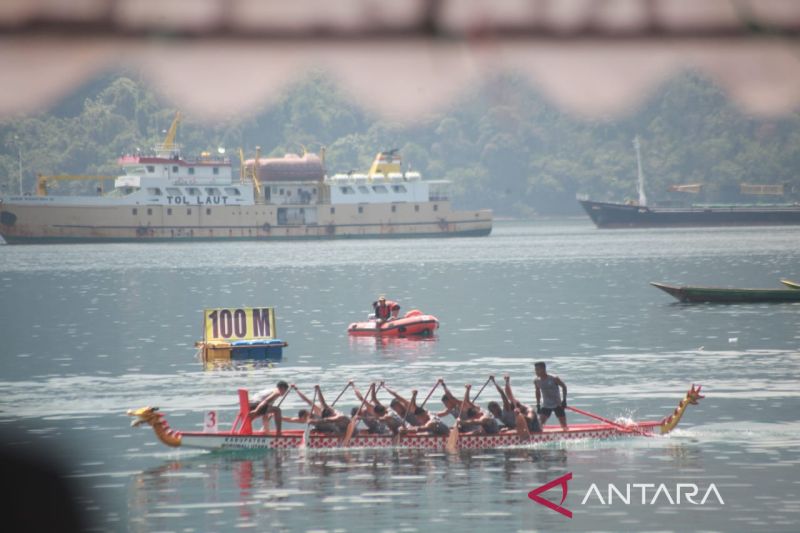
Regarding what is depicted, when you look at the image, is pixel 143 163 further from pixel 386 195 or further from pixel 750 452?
pixel 750 452

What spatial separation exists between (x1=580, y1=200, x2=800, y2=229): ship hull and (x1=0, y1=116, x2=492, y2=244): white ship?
29.6m

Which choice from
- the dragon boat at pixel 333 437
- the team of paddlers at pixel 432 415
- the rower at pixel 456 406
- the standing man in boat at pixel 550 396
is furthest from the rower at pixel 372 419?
the standing man in boat at pixel 550 396

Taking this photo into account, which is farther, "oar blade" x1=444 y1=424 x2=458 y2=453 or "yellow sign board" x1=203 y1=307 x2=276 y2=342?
"yellow sign board" x1=203 y1=307 x2=276 y2=342

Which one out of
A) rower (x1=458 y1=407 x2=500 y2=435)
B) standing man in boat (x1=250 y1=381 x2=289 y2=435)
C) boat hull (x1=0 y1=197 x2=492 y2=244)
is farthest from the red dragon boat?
boat hull (x1=0 y1=197 x2=492 y2=244)

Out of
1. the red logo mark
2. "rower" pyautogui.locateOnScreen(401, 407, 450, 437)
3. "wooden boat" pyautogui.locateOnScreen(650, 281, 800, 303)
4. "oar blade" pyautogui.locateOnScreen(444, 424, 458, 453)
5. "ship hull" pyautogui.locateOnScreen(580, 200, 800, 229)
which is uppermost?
"ship hull" pyautogui.locateOnScreen(580, 200, 800, 229)

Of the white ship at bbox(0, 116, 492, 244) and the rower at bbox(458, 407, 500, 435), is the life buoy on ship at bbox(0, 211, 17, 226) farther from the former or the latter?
the rower at bbox(458, 407, 500, 435)

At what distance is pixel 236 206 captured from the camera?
6245 inches

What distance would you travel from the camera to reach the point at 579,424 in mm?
36188

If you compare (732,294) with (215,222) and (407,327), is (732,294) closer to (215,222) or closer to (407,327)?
(407,327)

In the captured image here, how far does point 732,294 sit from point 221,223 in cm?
9381

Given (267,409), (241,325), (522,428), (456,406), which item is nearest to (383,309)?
(241,325)

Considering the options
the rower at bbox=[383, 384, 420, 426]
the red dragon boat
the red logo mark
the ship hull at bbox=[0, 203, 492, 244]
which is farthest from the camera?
the ship hull at bbox=[0, 203, 492, 244]

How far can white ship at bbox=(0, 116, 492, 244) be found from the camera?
503 ft

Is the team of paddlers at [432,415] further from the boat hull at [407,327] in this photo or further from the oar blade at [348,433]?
the boat hull at [407,327]
